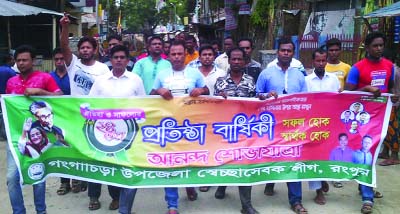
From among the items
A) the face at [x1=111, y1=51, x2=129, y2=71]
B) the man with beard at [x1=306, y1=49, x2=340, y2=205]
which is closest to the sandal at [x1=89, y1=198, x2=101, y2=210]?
the face at [x1=111, y1=51, x2=129, y2=71]

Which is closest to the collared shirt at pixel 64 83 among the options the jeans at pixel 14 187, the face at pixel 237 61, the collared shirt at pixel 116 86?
the collared shirt at pixel 116 86

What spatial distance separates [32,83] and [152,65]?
6.06 ft

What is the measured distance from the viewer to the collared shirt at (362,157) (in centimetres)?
467

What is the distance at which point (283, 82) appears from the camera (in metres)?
4.73

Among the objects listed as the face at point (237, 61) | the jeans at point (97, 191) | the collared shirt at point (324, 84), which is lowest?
the jeans at point (97, 191)

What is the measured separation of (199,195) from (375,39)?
263 centimetres

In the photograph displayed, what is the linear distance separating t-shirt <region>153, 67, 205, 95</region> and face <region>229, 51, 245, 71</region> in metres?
0.40

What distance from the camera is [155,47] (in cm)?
564

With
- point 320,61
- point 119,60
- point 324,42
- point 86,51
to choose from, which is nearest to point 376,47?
point 320,61

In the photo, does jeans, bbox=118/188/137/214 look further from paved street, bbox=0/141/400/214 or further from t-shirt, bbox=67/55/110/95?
t-shirt, bbox=67/55/110/95

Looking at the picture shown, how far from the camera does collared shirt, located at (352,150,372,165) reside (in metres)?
4.67

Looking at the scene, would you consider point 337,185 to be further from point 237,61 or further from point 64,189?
point 64,189

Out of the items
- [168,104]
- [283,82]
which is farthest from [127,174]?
[283,82]

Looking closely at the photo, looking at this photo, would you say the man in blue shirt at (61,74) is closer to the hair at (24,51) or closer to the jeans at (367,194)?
the hair at (24,51)
